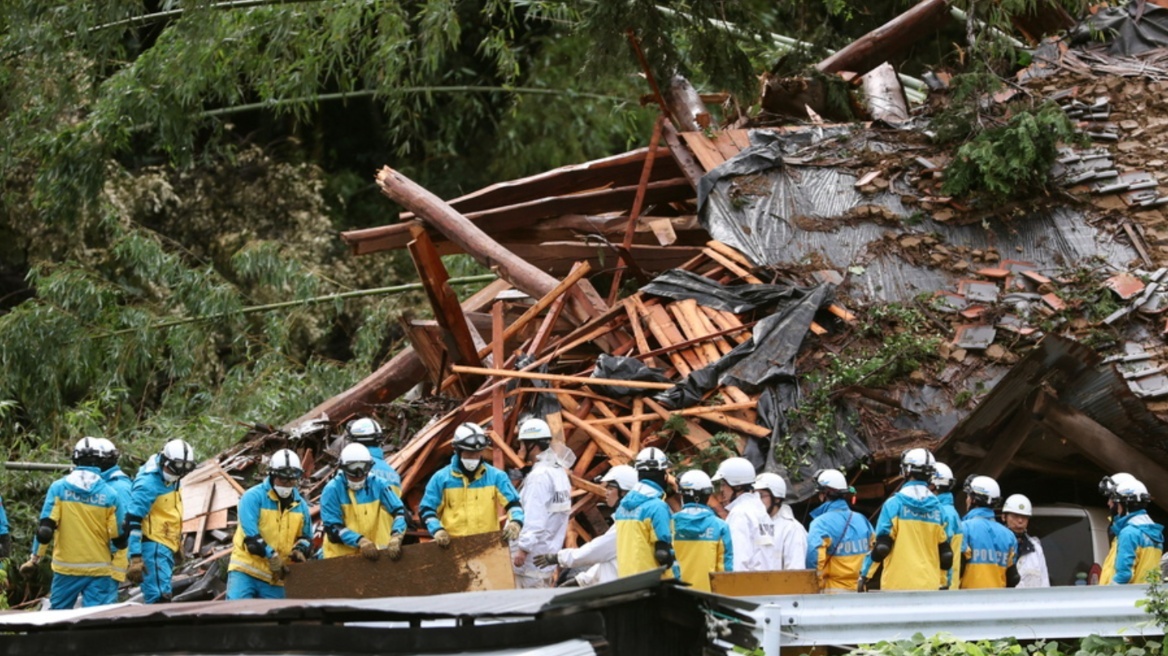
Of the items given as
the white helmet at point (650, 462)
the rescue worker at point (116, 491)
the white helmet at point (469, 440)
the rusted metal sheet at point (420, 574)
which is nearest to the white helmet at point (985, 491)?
the white helmet at point (650, 462)

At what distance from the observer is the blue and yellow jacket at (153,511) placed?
12266 millimetres

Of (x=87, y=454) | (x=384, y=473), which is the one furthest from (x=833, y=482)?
(x=87, y=454)

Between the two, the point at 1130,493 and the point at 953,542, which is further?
the point at 1130,493

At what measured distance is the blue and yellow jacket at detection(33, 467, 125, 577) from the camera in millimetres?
12273

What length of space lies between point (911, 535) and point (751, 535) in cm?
120

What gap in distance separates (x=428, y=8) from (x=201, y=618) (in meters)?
15.7

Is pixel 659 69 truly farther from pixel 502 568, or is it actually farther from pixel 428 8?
pixel 502 568

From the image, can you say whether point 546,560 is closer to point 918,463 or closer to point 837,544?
point 837,544

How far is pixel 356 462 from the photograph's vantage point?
11930 mm

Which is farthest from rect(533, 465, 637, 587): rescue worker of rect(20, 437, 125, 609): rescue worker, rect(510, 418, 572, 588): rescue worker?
rect(20, 437, 125, 609): rescue worker

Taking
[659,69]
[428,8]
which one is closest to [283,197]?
[428,8]

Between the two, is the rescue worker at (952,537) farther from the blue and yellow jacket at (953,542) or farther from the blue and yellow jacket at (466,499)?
the blue and yellow jacket at (466,499)

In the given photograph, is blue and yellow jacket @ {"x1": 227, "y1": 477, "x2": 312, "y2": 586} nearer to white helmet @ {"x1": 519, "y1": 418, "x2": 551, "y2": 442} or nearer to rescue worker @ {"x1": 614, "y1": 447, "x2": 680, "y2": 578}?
white helmet @ {"x1": 519, "y1": 418, "x2": 551, "y2": 442}

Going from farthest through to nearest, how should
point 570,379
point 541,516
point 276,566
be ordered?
point 570,379, point 541,516, point 276,566
